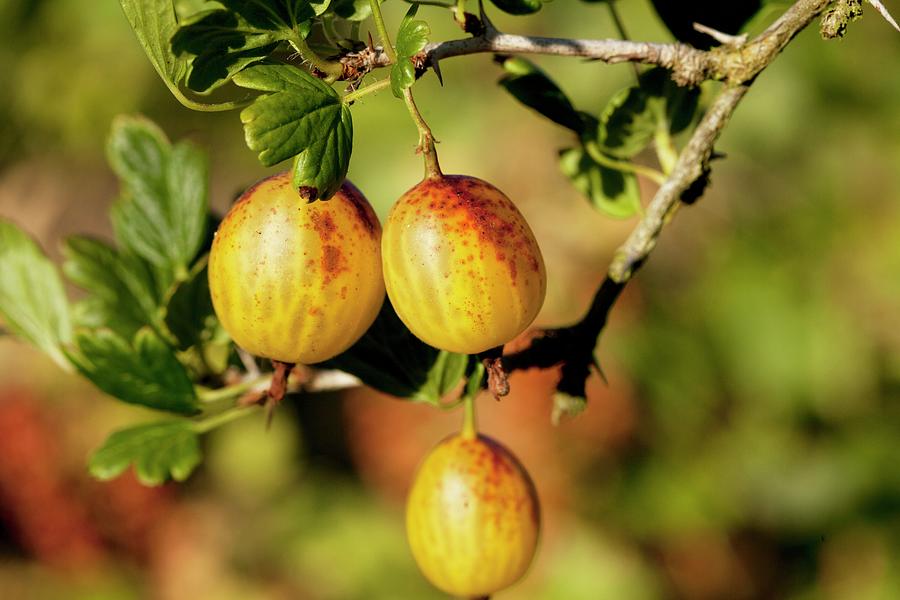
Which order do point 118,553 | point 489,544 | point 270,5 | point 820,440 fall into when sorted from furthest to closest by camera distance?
point 118,553
point 820,440
point 489,544
point 270,5

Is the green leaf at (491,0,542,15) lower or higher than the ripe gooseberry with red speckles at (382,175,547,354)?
higher

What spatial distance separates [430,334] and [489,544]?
0.69 feet

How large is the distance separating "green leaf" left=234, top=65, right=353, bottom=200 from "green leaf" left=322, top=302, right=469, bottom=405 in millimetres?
195

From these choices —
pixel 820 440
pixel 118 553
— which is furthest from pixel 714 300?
pixel 118 553

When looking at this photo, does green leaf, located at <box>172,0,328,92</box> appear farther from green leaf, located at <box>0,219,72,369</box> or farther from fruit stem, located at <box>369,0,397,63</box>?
green leaf, located at <box>0,219,72,369</box>

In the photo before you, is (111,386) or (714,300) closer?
(111,386)

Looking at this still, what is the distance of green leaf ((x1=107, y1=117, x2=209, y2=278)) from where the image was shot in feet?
2.64

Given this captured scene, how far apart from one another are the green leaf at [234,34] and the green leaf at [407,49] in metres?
0.05

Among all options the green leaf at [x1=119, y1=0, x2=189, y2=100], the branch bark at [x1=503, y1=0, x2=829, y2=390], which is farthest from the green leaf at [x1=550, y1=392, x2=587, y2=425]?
the green leaf at [x1=119, y1=0, x2=189, y2=100]

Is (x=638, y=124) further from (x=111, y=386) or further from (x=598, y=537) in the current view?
(x=598, y=537)

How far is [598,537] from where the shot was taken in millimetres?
2225

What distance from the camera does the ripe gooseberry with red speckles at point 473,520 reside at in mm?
658

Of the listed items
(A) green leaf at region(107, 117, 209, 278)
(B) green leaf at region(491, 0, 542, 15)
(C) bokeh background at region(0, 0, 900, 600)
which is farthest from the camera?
(C) bokeh background at region(0, 0, 900, 600)

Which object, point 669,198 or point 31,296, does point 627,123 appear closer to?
point 669,198
